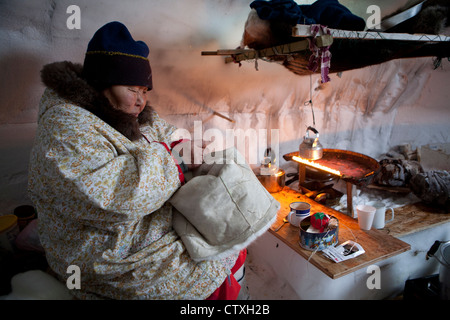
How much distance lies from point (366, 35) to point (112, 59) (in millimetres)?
1164

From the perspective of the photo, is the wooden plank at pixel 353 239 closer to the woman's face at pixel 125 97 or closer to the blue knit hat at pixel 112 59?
the woman's face at pixel 125 97

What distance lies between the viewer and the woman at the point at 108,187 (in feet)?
3.01

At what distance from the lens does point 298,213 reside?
1.53 meters

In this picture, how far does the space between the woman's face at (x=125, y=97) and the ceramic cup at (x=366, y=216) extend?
52.2 inches

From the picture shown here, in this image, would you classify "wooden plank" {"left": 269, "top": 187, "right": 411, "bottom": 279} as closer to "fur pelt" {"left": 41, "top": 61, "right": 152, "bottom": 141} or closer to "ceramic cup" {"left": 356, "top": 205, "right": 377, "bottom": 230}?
"ceramic cup" {"left": 356, "top": 205, "right": 377, "bottom": 230}

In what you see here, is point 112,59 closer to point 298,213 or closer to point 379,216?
point 298,213

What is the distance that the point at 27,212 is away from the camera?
1497 millimetres

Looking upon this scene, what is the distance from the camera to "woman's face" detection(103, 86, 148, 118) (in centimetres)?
112

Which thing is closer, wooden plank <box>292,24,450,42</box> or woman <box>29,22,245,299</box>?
woman <box>29,22,245,299</box>

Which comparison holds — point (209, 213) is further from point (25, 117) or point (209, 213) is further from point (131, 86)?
point (25, 117)

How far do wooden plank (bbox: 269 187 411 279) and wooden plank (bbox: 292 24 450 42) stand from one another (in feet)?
3.31

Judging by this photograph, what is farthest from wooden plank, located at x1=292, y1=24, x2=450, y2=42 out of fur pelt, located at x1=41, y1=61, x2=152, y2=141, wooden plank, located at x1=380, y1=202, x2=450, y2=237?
wooden plank, located at x1=380, y1=202, x2=450, y2=237
